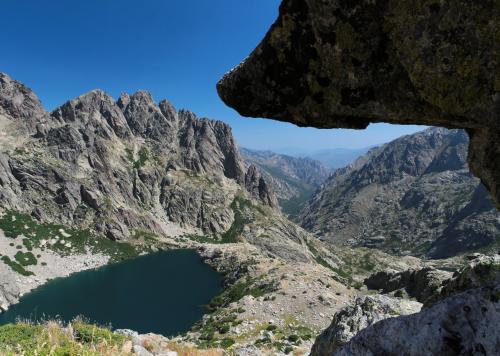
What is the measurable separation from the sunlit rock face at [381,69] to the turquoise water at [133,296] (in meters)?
83.8

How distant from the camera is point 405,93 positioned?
8508mm

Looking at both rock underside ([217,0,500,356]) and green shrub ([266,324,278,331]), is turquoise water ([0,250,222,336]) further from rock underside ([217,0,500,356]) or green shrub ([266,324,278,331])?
rock underside ([217,0,500,356])

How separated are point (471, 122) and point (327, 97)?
3316 mm

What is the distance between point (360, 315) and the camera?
597 inches

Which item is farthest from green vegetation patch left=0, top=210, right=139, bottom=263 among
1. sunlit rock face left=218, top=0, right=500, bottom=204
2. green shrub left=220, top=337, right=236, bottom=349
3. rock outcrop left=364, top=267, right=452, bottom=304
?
sunlit rock face left=218, top=0, right=500, bottom=204

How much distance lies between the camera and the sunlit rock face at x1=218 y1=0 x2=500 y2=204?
7.30 metres

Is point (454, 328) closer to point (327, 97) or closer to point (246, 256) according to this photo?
point (327, 97)

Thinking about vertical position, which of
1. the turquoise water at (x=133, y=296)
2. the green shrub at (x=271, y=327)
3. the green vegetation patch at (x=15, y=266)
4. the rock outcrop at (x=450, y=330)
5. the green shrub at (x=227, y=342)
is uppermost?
the rock outcrop at (x=450, y=330)

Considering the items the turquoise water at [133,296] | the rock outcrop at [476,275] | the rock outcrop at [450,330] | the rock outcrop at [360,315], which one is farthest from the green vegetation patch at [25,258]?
the rock outcrop at [450,330]

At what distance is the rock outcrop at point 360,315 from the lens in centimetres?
1453

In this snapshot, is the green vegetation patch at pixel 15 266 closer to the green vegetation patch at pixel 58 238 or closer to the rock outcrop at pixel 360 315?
the green vegetation patch at pixel 58 238

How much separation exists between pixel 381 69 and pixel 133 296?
421 feet

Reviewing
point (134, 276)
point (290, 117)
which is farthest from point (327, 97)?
point (134, 276)

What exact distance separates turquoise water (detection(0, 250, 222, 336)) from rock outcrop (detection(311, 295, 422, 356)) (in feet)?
248
